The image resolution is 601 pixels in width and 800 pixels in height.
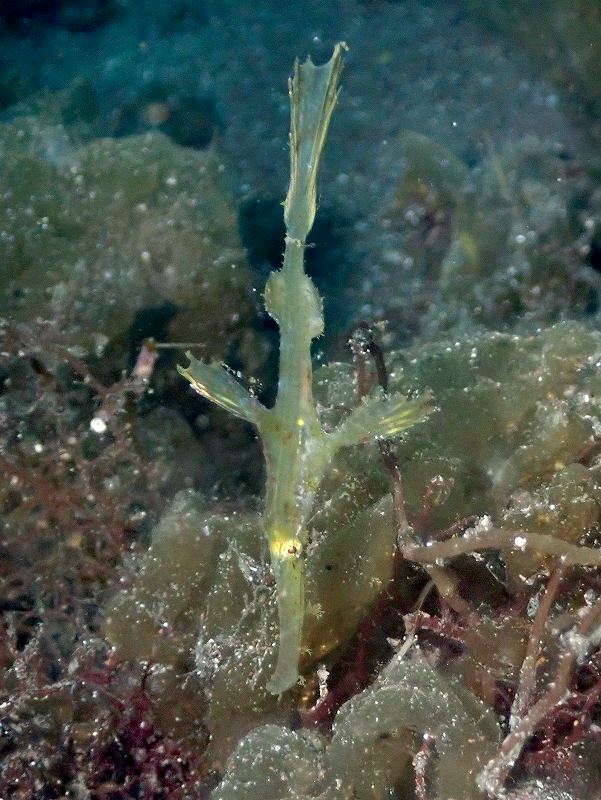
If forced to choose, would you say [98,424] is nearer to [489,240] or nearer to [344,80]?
[489,240]

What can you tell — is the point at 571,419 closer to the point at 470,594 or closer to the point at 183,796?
the point at 470,594

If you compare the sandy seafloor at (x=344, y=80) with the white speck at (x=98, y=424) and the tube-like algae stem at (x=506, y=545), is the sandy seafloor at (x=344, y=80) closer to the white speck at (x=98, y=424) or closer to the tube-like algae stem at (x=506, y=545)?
the white speck at (x=98, y=424)

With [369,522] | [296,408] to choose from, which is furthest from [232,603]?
[296,408]

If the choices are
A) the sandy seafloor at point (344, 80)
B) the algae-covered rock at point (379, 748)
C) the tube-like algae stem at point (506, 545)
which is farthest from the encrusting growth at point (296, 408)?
the sandy seafloor at point (344, 80)

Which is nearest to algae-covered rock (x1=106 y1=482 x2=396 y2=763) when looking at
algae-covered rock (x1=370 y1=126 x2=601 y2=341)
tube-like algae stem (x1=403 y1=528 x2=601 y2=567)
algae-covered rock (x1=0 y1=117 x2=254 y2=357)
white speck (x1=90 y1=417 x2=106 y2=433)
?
tube-like algae stem (x1=403 y1=528 x2=601 y2=567)

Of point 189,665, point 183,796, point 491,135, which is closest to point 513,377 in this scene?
point 189,665

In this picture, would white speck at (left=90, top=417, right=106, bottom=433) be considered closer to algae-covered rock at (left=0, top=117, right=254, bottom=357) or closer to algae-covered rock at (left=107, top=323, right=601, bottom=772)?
algae-covered rock at (left=0, top=117, right=254, bottom=357)
